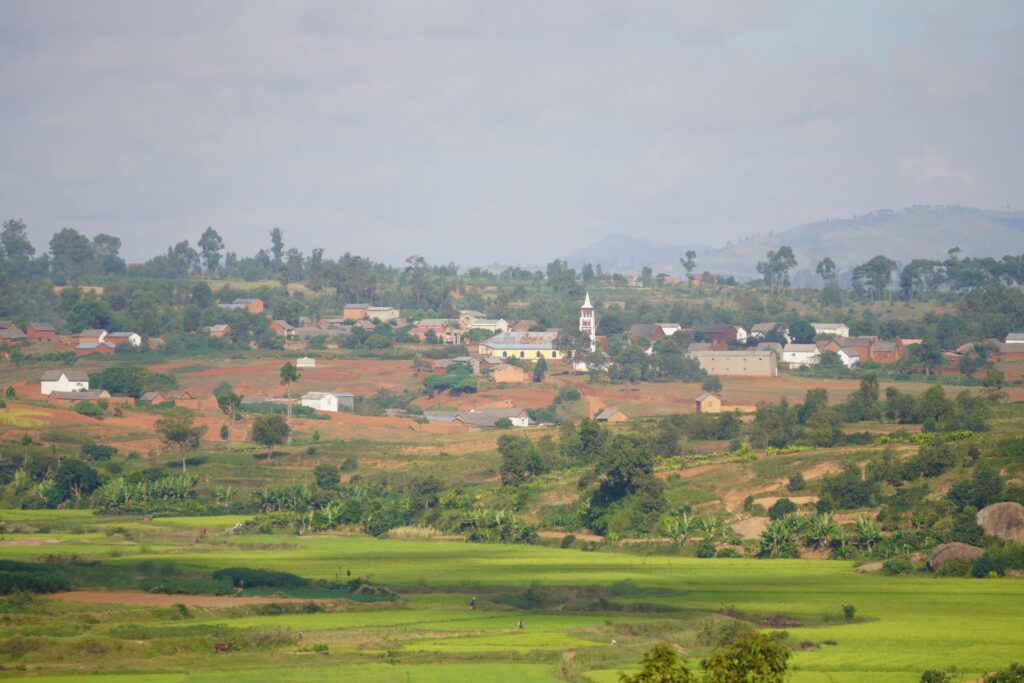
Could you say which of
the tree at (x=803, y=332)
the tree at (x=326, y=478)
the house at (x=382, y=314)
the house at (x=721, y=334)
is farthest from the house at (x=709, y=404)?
Answer: the house at (x=382, y=314)

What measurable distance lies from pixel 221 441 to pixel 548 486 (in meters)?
28.2

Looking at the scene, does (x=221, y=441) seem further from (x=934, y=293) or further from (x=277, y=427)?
(x=934, y=293)

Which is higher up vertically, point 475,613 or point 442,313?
point 442,313

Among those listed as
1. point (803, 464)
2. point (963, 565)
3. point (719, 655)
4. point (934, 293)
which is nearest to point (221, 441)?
point (803, 464)

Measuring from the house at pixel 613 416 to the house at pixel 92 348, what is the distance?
53.1 m

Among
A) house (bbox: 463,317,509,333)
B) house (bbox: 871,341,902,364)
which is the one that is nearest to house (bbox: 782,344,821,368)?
house (bbox: 871,341,902,364)

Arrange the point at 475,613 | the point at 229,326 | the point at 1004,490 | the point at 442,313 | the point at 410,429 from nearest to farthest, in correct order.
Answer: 1. the point at 475,613
2. the point at 1004,490
3. the point at 410,429
4. the point at 229,326
5. the point at 442,313

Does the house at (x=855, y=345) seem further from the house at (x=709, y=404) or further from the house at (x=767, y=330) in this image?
the house at (x=709, y=404)

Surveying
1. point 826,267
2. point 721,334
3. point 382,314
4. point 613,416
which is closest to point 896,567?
point 613,416

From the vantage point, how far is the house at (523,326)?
148250 mm

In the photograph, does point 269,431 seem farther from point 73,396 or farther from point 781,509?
point 781,509

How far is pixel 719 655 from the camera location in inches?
920

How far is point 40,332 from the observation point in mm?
135625

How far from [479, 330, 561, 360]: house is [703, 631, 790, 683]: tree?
105 m
